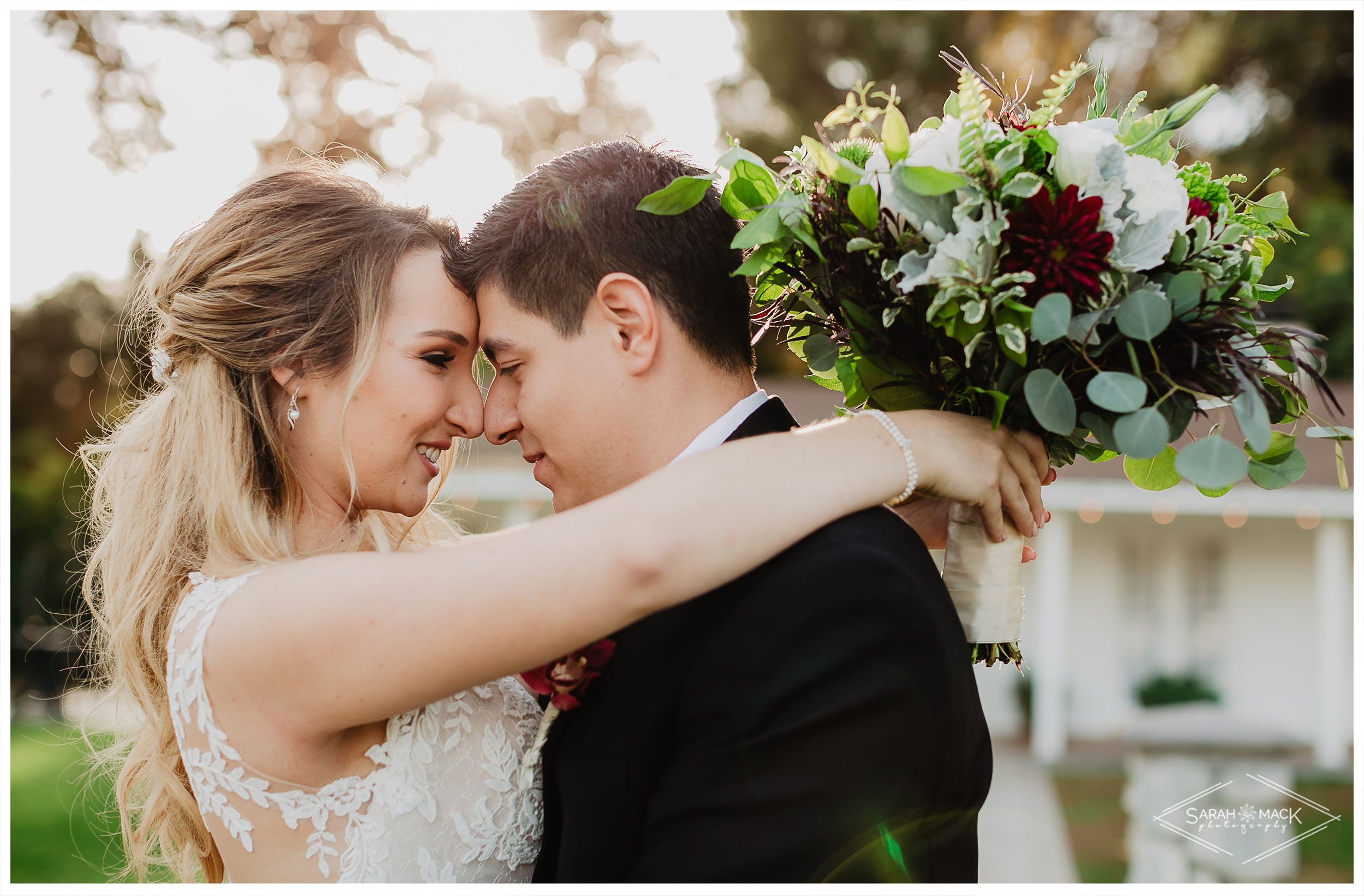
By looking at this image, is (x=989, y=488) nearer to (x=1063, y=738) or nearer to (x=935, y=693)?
(x=935, y=693)

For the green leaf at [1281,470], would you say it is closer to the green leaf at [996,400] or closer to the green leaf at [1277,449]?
the green leaf at [1277,449]

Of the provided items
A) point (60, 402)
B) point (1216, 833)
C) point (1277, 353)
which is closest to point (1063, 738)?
point (1216, 833)

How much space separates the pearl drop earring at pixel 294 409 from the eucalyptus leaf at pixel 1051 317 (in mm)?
2031

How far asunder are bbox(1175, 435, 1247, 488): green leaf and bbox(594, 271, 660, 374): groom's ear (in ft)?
4.28

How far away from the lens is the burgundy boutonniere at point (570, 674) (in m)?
2.37

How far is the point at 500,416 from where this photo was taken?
9.44ft

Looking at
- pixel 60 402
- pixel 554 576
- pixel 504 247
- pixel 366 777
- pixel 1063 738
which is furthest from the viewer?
pixel 60 402

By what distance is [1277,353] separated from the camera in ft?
7.39

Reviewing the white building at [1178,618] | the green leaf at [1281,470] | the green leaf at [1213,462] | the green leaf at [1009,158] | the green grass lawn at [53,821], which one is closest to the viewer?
the green leaf at [1213,462]

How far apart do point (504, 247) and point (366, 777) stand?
4.87 feet

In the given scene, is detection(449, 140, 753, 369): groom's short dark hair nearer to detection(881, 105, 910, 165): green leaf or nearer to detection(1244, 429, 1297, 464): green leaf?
detection(881, 105, 910, 165): green leaf

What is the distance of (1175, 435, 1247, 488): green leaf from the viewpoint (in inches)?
79.9

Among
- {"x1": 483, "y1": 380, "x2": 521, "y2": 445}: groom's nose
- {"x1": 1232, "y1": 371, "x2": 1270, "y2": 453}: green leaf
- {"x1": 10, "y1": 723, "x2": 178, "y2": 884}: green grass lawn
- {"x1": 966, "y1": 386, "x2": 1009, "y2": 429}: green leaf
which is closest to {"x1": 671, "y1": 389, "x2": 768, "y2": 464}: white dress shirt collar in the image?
{"x1": 483, "y1": 380, "x2": 521, "y2": 445}: groom's nose

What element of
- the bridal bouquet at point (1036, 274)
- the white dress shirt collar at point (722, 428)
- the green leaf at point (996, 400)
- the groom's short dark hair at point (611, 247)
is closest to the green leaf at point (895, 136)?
the bridal bouquet at point (1036, 274)
